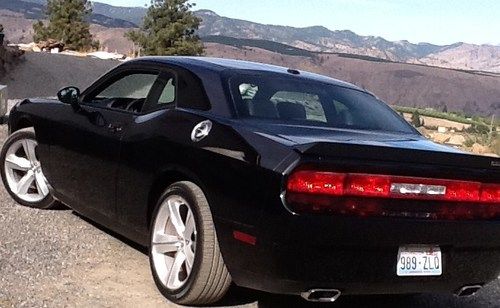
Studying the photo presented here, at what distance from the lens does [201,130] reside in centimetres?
412

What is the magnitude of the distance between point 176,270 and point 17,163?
2.61 m

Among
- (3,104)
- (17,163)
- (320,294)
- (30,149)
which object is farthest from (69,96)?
(3,104)

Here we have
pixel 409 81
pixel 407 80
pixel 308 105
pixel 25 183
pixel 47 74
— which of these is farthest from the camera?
pixel 407 80

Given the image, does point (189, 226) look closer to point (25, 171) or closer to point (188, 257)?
point (188, 257)

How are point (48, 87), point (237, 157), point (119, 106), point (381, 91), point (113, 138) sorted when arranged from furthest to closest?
1. point (381, 91)
2. point (48, 87)
3. point (119, 106)
4. point (113, 138)
5. point (237, 157)

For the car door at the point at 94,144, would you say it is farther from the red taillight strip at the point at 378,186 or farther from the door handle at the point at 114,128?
the red taillight strip at the point at 378,186

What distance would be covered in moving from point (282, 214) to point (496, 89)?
18855cm

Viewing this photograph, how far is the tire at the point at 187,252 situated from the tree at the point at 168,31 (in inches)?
2060

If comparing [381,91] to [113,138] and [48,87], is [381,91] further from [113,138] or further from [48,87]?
[113,138]

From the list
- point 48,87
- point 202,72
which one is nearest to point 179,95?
point 202,72

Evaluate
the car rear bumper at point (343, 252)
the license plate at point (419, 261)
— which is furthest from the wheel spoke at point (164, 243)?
the license plate at point (419, 261)

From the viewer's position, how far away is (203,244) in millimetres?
3885

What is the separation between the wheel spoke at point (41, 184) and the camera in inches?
241

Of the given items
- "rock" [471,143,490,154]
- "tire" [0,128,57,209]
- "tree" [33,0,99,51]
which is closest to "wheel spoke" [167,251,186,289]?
"tire" [0,128,57,209]
